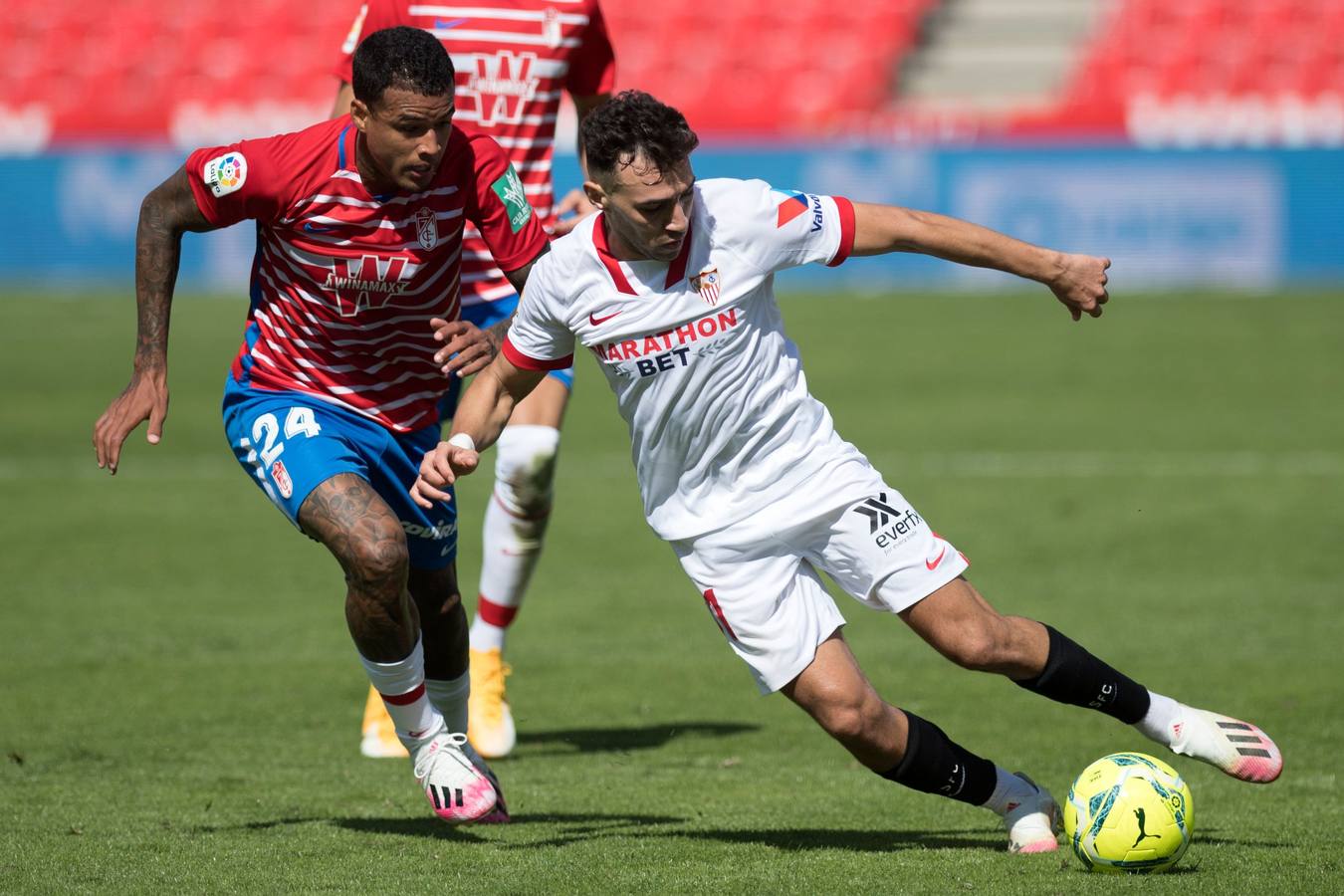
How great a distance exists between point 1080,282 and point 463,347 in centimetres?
171

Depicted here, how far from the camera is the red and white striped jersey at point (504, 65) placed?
6512 mm

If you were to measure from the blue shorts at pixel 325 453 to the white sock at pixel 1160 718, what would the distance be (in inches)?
85.3

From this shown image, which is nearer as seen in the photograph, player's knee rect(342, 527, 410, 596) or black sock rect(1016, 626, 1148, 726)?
black sock rect(1016, 626, 1148, 726)

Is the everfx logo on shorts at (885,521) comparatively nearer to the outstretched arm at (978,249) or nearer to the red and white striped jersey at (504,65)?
the outstretched arm at (978,249)

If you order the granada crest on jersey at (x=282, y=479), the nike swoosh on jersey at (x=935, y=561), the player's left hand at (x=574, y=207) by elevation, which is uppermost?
the player's left hand at (x=574, y=207)

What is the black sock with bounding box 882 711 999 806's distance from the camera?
4684 millimetres

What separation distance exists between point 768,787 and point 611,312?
6.28 ft

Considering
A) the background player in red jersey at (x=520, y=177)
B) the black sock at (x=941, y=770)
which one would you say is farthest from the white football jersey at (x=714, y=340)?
the background player in red jersey at (x=520, y=177)

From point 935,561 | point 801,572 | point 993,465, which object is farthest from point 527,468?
point 993,465

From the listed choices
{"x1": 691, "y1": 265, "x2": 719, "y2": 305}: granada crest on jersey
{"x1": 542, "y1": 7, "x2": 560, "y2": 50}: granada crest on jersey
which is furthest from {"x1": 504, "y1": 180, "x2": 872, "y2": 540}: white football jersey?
{"x1": 542, "y1": 7, "x2": 560, "y2": 50}: granada crest on jersey

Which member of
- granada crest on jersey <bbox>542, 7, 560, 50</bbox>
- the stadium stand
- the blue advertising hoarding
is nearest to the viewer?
granada crest on jersey <bbox>542, 7, 560, 50</bbox>

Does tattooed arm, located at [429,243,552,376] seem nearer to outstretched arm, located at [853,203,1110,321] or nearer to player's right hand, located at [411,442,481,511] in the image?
player's right hand, located at [411,442,481,511]

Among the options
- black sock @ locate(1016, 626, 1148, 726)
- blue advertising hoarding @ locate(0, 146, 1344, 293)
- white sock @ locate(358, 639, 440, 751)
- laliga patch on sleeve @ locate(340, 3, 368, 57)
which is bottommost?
blue advertising hoarding @ locate(0, 146, 1344, 293)

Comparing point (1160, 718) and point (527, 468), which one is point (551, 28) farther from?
point (1160, 718)
